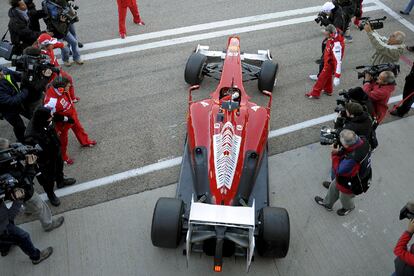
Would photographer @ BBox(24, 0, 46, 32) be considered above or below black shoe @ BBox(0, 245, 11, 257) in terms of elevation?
above

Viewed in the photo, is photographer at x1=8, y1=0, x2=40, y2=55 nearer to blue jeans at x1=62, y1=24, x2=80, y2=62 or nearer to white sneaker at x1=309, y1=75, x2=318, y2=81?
blue jeans at x1=62, y1=24, x2=80, y2=62

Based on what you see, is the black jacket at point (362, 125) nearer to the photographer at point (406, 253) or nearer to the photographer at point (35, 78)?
the photographer at point (406, 253)

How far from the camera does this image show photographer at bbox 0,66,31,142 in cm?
586

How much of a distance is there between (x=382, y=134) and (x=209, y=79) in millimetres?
3707

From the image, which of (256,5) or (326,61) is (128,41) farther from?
(326,61)

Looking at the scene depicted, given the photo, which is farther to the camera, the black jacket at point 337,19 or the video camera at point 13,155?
the black jacket at point 337,19

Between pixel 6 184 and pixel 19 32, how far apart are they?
4440 millimetres

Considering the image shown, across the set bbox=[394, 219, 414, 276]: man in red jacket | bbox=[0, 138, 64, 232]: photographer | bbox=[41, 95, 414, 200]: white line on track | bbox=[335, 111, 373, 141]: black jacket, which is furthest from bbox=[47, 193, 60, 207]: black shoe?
bbox=[394, 219, 414, 276]: man in red jacket

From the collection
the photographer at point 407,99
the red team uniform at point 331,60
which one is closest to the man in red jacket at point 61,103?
the red team uniform at point 331,60

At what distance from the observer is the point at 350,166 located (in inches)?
185

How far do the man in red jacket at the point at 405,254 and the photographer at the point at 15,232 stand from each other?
4224 millimetres

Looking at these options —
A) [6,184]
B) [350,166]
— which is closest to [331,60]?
[350,166]

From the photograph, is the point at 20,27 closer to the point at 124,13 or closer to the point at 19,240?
the point at 124,13

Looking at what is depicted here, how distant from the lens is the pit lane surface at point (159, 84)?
21.8 ft
